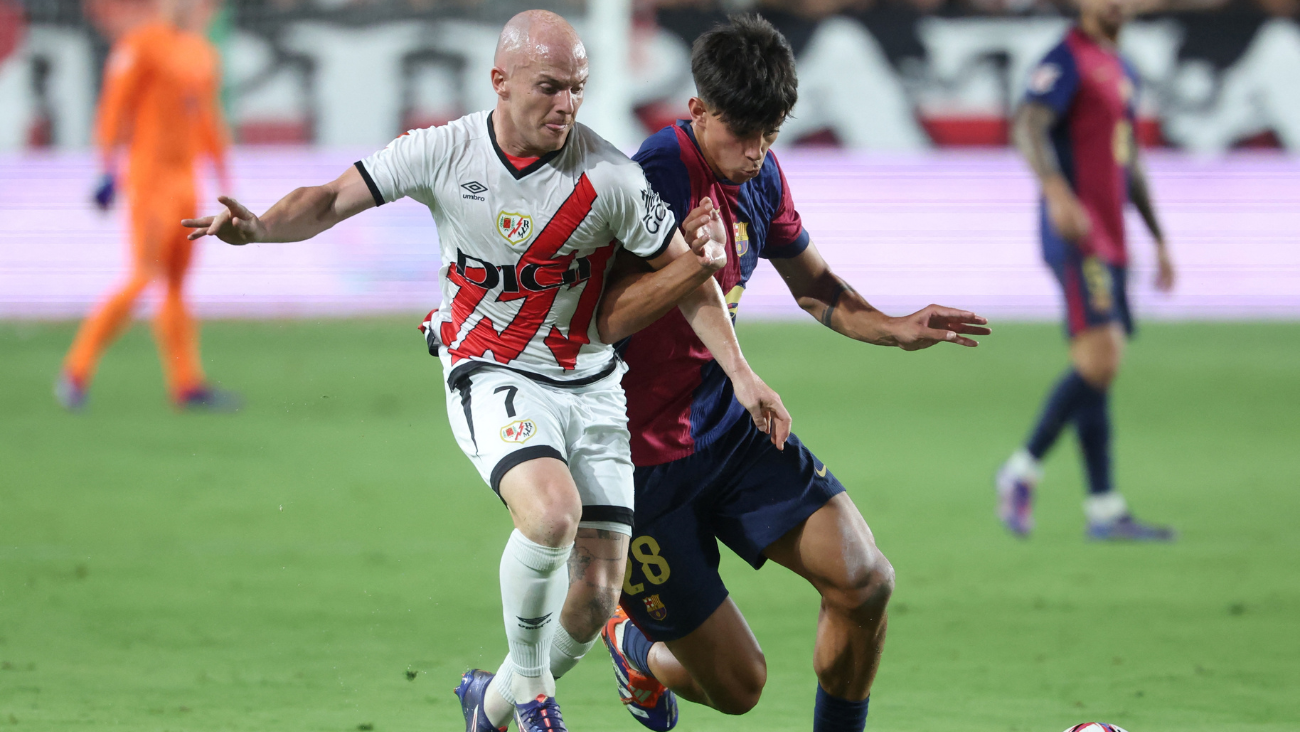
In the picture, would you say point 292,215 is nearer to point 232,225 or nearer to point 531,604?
point 232,225

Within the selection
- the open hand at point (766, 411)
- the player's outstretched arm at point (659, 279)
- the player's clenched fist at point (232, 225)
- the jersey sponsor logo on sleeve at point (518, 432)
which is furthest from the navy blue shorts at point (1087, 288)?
the player's clenched fist at point (232, 225)

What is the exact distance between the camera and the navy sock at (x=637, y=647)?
14.0 ft

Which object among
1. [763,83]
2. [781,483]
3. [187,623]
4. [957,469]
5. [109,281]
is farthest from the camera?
[109,281]

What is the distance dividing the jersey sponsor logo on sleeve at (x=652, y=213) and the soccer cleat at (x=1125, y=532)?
4007mm

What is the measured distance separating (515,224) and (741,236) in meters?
0.63

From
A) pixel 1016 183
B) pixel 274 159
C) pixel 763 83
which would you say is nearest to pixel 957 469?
pixel 763 83

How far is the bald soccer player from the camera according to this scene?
11.7 ft

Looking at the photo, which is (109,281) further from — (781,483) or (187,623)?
(781,483)

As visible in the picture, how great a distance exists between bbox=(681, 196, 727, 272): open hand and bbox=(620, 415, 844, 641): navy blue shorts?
0.59m

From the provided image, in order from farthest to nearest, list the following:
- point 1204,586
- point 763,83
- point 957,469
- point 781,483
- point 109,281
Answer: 1. point 109,281
2. point 957,469
3. point 1204,586
4. point 781,483
5. point 763,83

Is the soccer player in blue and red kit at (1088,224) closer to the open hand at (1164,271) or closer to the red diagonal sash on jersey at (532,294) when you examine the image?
the open hand at (1164,271)

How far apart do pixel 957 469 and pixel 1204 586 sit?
2.61 metres

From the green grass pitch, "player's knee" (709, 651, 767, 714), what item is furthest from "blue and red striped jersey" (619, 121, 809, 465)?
the green grass pitch

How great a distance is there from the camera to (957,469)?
8.59m
